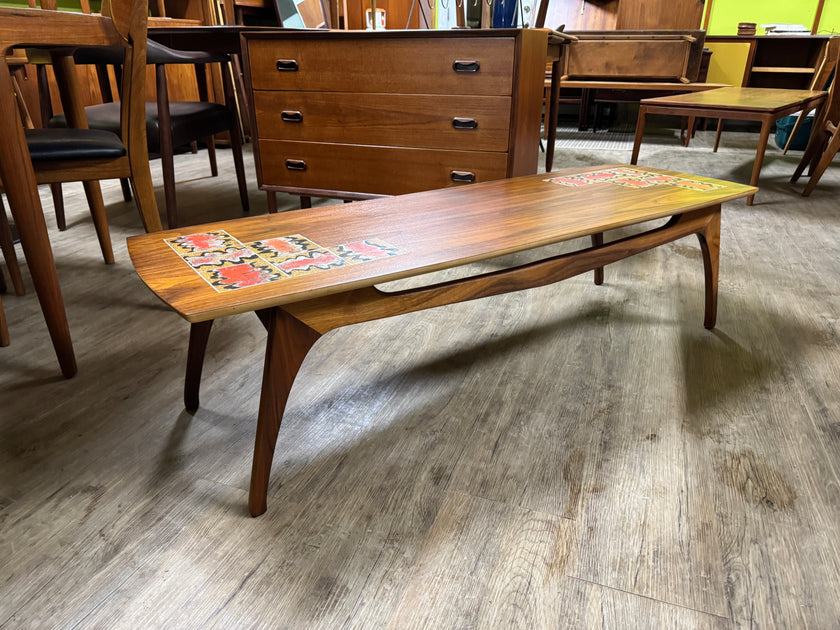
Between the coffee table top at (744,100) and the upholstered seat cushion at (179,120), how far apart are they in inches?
91.4

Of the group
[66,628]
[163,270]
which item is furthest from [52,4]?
[66,628]

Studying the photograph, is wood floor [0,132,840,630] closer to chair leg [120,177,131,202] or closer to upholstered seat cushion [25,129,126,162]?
upholstered seat cushion [25,129,126,162]

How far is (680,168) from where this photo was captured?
377 cm

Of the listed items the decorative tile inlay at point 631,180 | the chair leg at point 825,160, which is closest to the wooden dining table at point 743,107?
the chair leg at point 825,160

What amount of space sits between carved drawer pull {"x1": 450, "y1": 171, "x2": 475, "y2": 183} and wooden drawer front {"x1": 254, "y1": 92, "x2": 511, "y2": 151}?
87mm

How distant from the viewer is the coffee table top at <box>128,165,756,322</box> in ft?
2.76

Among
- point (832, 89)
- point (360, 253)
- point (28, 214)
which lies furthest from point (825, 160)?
point (28, 214)

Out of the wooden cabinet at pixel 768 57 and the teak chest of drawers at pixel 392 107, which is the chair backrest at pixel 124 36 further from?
the wooden cabinet at pixel 768 57

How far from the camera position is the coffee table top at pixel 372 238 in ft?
2.76

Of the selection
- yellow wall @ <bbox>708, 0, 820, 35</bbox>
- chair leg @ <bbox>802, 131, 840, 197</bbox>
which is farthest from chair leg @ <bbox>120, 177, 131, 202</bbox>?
yellow wall @ <bbox>708, 0, 820, 35</bbox>

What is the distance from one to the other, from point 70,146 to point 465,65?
1.25m

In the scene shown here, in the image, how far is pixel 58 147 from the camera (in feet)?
4.64

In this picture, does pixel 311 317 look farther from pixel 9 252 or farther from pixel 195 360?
pixel 9 252

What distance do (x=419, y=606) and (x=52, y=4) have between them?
428 centimetres
